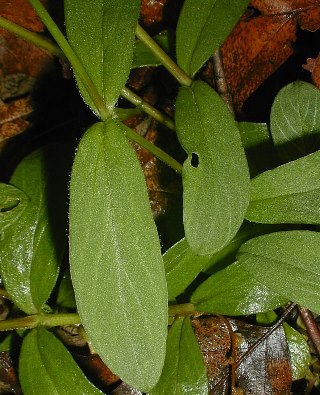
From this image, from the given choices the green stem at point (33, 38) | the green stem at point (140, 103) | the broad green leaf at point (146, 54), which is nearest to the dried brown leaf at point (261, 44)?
the broad green leaf at point (146, 54)

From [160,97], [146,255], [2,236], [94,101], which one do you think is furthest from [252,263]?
[160,97]

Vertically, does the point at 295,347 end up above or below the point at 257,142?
below

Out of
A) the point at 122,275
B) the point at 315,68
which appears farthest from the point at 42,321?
the point at 315,68

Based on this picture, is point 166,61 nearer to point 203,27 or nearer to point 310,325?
point 203,27

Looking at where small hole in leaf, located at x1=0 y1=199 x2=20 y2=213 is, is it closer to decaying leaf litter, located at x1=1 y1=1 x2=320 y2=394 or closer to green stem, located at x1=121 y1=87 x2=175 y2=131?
decaying leaf litter, located at x1=1 y1=1 x2=320 y2=394

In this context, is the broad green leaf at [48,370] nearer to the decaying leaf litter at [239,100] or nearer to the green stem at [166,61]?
the decaying leaf litter at [239,100]

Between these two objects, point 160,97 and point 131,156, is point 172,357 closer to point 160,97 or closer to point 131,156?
point 131,156

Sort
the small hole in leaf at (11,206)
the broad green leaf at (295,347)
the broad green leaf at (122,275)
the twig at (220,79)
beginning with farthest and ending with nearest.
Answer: the twig at (220,79)
the broad green leaf at (295,347)
the small hole in leaf at (11,206)
the broad green leaf at (122,275)
